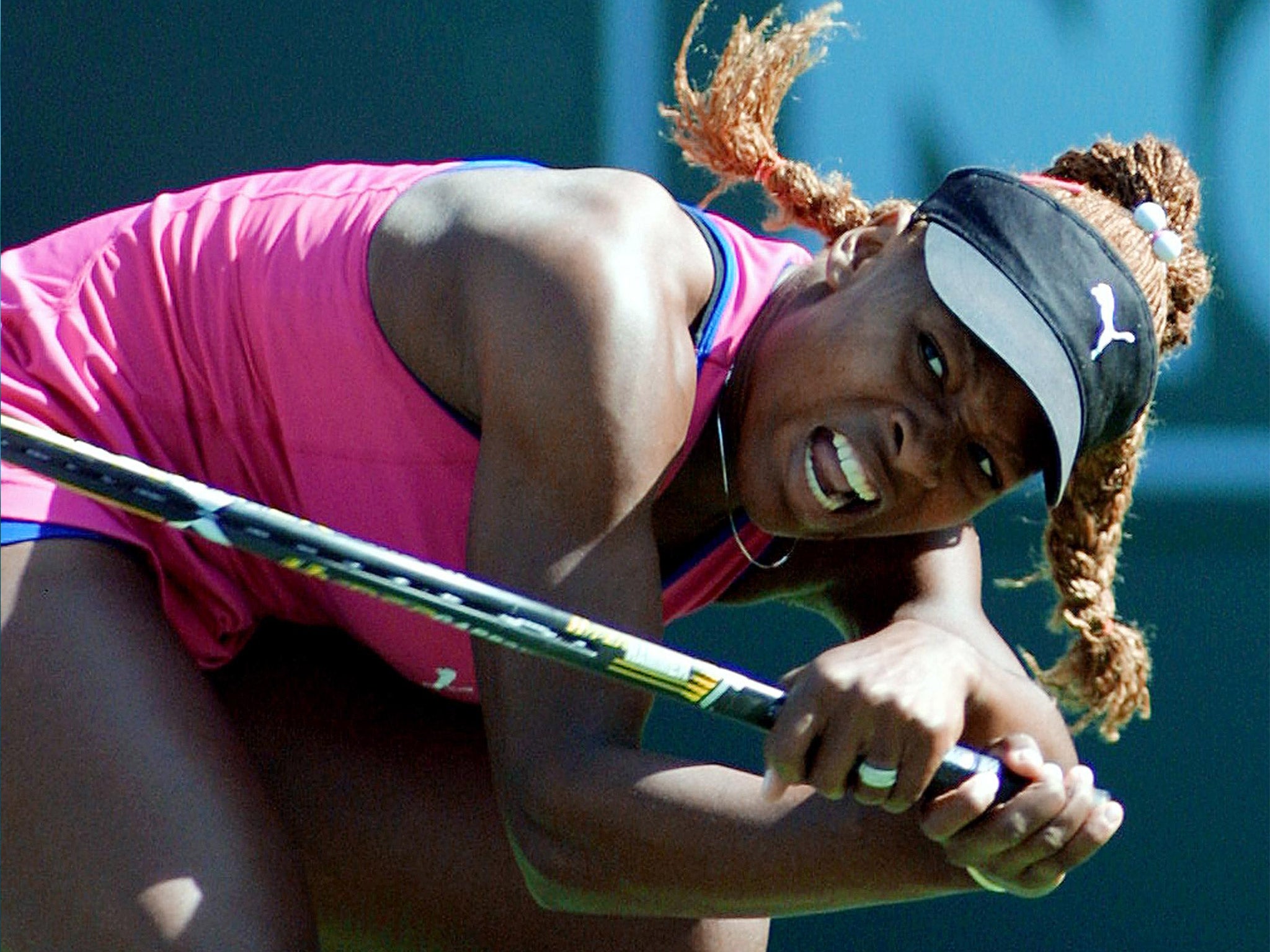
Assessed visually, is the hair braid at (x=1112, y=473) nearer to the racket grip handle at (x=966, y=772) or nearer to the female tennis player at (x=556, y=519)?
the female tennis player at (x=556, y=519)

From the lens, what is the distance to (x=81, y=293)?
194 centimetres

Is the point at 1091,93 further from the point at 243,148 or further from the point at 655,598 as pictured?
the point at 655,598

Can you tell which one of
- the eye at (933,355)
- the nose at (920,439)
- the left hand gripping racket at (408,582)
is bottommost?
the left hand gripping racket at (408,582)

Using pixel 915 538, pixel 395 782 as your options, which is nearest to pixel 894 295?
pixel 915 538

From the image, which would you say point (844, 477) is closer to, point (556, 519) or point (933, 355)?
point (933, 355)

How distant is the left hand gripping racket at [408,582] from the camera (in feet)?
5.35

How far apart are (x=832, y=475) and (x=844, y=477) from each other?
0.04 feet

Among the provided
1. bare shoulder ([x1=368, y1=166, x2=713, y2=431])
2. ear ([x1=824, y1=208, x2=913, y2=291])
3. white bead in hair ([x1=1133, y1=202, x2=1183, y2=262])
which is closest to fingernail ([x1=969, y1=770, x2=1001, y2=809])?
bare shoulder ([x1=368, y1=166, x2=713, y2=431])

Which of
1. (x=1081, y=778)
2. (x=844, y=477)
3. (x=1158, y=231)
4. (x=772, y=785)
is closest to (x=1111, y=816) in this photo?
(x=1081, y=778)

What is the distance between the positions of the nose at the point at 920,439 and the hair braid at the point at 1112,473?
0.75ft

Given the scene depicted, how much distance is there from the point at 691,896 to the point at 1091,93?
159 centimetres

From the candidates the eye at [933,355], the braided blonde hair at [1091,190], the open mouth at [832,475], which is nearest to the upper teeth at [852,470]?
the open mouth at [832,475]

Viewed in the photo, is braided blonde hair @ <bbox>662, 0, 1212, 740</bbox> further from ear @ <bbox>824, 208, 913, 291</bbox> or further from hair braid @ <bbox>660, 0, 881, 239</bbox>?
ear @ <bbox>824, 208, 913, 291</bbox>

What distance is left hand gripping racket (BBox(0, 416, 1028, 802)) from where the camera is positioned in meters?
1.63
